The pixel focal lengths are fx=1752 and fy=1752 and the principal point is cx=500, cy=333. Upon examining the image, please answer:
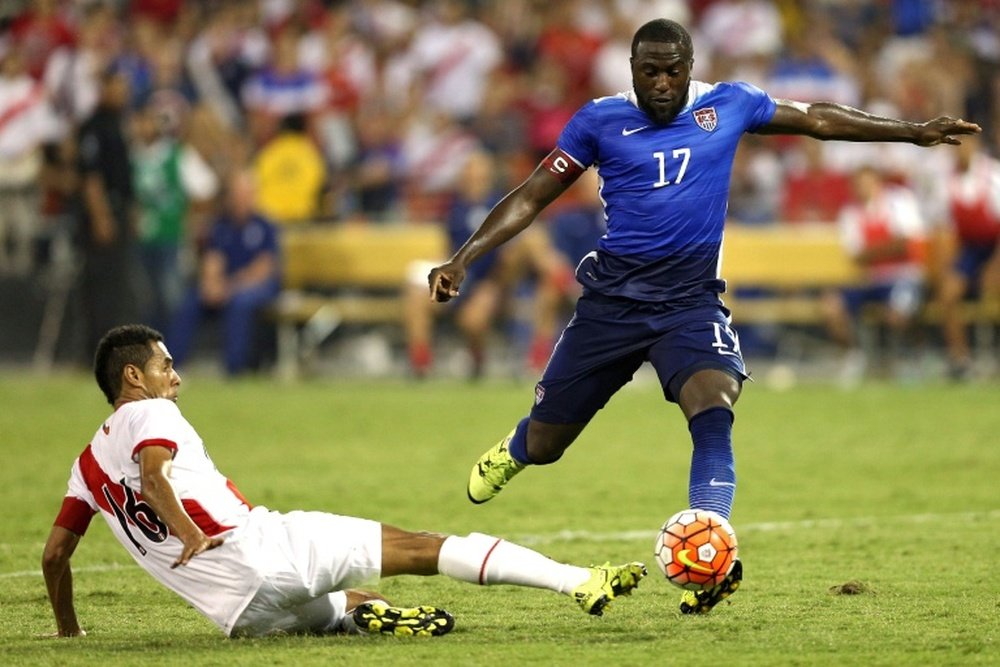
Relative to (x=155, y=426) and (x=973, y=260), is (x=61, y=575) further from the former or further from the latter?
(x=973, y=260)

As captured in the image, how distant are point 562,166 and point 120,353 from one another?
7.60 ft

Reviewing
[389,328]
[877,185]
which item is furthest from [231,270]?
[877,185]

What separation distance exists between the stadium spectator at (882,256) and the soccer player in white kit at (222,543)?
13.1 m

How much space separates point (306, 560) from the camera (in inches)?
258

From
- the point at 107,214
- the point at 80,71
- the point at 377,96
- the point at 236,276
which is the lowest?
the point at 236,276

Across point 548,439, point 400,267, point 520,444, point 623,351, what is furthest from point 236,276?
point 623,351

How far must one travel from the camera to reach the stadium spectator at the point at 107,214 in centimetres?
1847

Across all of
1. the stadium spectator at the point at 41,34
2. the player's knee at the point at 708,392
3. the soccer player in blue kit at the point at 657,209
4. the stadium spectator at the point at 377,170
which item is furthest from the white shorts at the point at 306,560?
the stadium spectator at the point at 41,34

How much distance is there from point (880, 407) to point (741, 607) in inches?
382

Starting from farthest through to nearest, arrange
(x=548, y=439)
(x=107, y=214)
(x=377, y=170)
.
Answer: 1. (x=377, y=170)
2. (x=107, y=214)
3. (x=548, y=439)

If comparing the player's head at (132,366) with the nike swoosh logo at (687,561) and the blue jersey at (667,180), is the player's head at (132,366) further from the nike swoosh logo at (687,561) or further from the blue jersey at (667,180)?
the blue jersey at (667,180)

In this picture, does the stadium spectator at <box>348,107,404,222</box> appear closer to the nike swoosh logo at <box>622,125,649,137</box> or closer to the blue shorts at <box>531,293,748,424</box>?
the blue shorts at <box>531,293,748,424</box>

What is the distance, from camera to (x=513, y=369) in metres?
21.1

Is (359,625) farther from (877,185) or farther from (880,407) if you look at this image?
(877,185)
